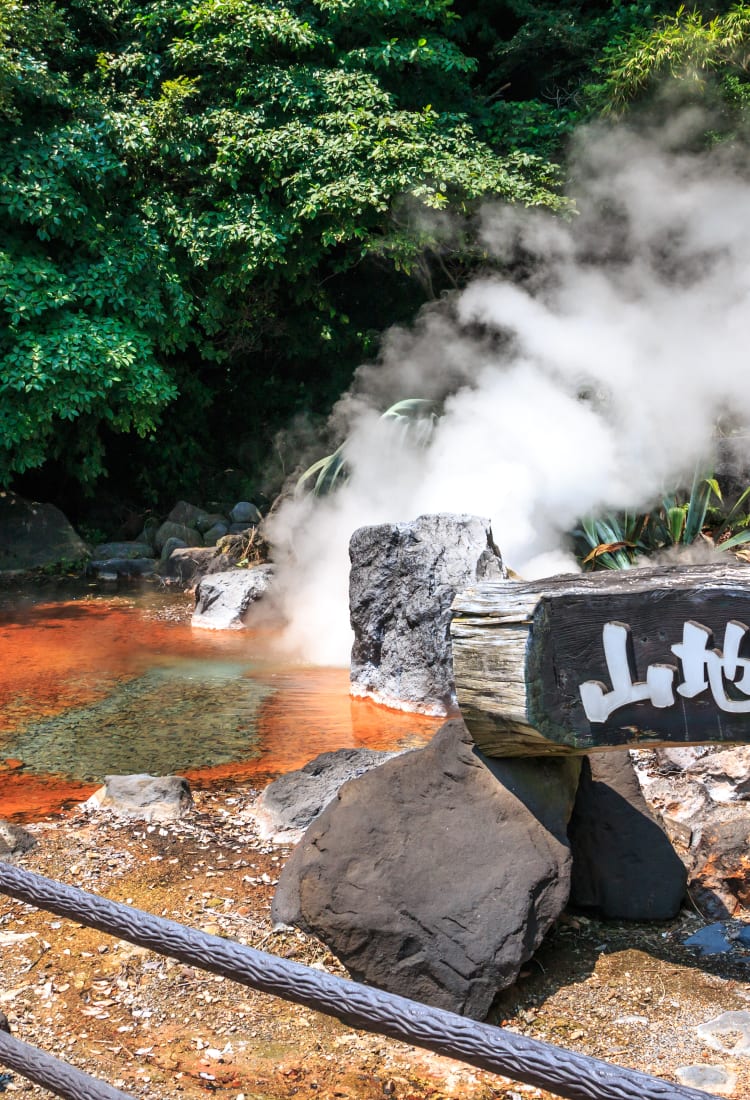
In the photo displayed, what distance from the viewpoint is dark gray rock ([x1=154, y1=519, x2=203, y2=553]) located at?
1244cm

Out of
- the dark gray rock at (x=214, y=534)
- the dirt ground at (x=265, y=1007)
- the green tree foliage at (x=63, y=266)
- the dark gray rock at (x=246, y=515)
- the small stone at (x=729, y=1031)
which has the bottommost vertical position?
the dirt ground at (x=265, y=1007)

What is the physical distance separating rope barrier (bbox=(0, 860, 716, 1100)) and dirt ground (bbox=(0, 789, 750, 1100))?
0.93m

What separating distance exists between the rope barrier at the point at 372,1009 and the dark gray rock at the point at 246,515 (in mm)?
10931

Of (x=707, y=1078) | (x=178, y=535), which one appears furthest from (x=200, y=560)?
(x=707, y=1078)

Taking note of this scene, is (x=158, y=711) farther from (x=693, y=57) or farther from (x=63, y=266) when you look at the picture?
(x=693, y=57)

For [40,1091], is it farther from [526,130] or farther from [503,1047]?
[526,130]

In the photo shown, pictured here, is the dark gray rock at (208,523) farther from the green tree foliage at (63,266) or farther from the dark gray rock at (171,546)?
the green tree foliage at (63,266)

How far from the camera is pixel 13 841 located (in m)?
3.87

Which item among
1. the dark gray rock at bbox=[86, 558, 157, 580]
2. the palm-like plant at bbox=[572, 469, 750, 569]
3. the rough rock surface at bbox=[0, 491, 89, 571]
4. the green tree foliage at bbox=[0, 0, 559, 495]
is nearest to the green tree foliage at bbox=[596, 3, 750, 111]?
the green tree foliage at bbox=[0, 0, 559, 495]

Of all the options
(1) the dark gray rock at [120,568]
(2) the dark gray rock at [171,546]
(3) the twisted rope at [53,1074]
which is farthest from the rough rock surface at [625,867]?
(1) the dark gray rock at [120,568]

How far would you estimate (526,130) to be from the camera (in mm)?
12250

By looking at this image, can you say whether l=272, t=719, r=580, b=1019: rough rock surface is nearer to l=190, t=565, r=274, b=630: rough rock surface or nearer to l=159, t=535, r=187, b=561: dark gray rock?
l=190, t=565, r=274, b=630: rough rock surface

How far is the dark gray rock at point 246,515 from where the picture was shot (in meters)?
12.8

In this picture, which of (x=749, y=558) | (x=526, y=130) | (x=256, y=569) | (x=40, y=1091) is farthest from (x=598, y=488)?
(x=40, y=1091)
